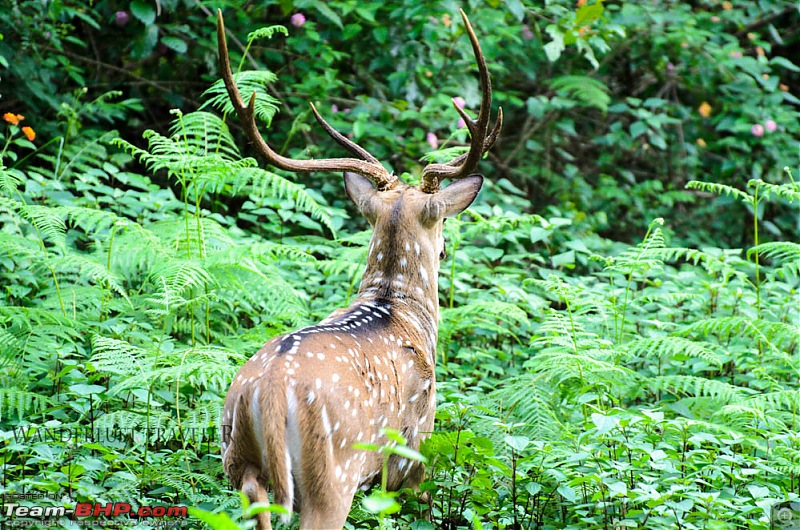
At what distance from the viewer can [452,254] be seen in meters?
6.75

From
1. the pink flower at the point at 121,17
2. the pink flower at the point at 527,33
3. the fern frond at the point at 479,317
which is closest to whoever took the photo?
the fern frond at the point at 479,317

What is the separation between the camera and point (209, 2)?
750cm

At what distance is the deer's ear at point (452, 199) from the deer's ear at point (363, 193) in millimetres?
278

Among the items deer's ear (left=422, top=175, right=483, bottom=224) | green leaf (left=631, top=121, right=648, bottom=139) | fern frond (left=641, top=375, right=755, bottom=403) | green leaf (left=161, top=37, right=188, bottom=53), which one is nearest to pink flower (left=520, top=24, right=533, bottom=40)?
green leaf (left=631, top=121, right=648, bottom=139)

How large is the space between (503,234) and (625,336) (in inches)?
55.2

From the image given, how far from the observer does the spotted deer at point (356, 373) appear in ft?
10.6

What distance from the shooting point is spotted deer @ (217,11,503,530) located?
3.22 metres

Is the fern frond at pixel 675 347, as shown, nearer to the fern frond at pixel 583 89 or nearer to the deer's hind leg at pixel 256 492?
the deer's hind leg at pixel 256 492

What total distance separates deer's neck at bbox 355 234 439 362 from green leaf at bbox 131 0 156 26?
352 centimetres

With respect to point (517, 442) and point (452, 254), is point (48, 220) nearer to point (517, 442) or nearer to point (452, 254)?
point (517, 442)

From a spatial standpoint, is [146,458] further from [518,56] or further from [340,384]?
[518,56]

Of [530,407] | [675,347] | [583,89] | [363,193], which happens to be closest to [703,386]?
[675,347]

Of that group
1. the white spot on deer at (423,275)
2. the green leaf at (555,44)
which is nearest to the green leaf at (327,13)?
the green leaf at (555,44)

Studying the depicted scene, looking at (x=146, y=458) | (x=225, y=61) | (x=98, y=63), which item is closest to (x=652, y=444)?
(x=146, y=458)
